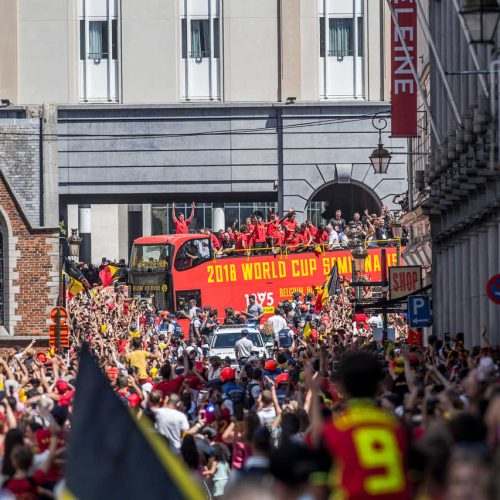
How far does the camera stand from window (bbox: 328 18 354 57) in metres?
67.1

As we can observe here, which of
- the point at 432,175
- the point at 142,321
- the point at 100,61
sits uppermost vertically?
the point at 100,61

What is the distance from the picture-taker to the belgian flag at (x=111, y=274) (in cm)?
6206

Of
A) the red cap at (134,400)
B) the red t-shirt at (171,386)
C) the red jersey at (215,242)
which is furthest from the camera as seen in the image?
the red jersey at (215,242)

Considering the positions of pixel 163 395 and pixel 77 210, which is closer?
pixel 163 395

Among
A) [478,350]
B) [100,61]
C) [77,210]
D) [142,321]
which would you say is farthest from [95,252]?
[478,350]

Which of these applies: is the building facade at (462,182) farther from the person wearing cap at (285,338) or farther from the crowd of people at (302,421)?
the person wearing cap at (285,338)

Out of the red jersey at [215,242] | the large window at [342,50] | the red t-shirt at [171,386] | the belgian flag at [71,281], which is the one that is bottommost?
the red t-shirt at [171,386]

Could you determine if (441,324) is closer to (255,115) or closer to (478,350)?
(478,350)

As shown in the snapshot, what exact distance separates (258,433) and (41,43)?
55.2 metres

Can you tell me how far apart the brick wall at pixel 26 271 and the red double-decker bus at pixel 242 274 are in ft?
16.7

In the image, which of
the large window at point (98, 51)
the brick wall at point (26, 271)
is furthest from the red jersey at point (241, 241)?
the large window at point (98, 51)

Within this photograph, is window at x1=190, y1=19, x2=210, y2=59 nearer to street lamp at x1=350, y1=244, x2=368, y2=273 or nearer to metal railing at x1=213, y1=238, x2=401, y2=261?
metal railing at x1=213, y1=238, x2=401, y2=261

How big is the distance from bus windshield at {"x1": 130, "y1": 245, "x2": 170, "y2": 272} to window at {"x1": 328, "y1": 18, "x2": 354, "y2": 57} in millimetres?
13791

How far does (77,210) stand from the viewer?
90000 millimetres
